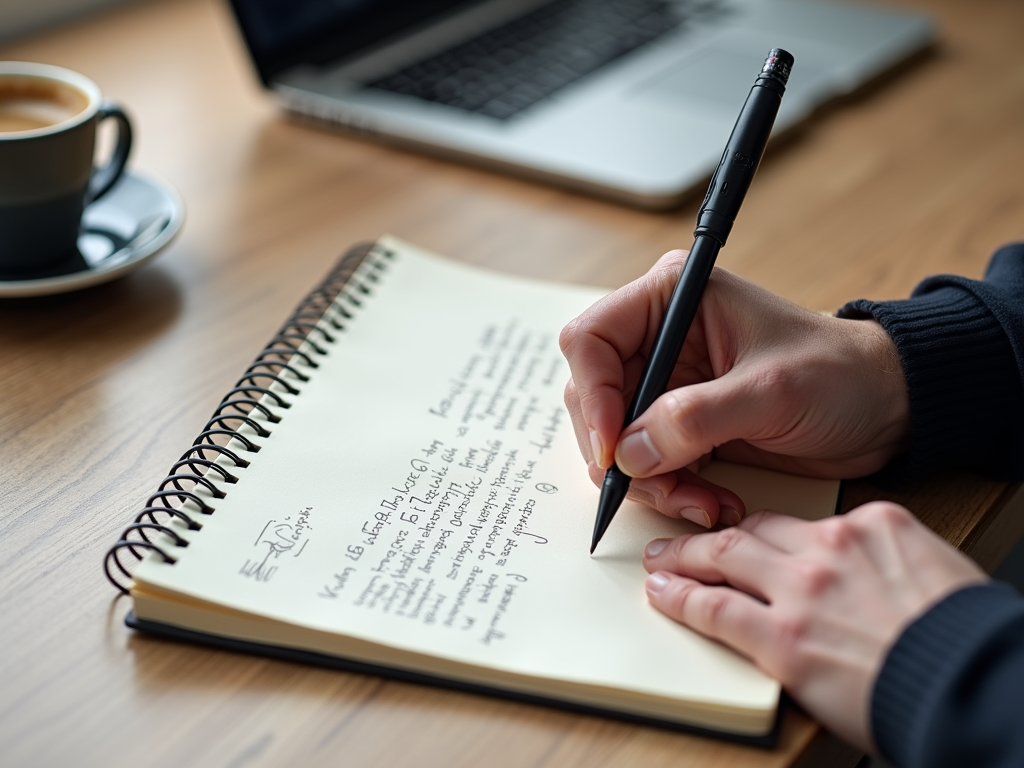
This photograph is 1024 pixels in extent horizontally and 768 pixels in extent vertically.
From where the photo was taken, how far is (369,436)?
62cm

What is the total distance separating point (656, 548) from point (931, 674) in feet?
0.48

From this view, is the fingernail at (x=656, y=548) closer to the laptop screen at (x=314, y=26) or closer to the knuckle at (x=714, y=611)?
the knuckle at (x=714, y=611)

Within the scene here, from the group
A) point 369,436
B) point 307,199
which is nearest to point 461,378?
point 369,436

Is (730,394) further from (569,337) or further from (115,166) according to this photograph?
(115,166)

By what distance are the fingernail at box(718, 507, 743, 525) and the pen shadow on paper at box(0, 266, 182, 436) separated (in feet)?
1.38

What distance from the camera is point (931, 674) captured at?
1.45 ft

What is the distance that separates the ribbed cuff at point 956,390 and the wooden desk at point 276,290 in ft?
0.07

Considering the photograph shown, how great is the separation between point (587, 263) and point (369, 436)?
1.03 feet

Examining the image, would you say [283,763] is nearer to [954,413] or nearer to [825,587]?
[825,587]

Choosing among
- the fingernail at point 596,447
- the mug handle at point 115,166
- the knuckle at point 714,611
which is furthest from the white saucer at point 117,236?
the knuckle at point 714,611

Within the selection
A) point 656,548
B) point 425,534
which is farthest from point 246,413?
point 656,548

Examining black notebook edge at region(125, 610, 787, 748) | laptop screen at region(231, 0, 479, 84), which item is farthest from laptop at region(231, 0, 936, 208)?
black notebook edge at region(125, 610, 787, 748)

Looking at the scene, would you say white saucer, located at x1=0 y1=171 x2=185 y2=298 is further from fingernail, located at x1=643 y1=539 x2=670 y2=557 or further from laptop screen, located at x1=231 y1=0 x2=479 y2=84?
fingernail, located at x1=643 y1=539 x2=670 y2=557

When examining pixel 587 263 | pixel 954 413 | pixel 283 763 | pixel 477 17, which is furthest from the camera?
pixel 477 17
